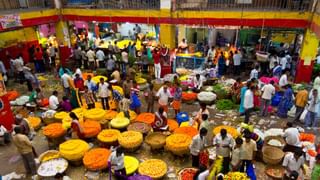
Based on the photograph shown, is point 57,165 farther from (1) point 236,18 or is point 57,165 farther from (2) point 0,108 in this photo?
(1) point 236,18

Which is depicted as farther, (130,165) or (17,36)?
(17,36)

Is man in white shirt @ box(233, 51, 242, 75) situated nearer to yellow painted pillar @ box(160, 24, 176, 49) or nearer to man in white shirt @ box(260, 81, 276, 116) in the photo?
yellow painted pillar @ box(160, 24, 176, 49)

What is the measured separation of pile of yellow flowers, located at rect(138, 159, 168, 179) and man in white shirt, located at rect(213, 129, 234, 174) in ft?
5.56

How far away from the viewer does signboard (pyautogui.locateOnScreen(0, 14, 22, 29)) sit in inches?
563

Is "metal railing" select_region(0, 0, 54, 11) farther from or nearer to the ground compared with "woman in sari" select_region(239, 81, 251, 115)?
farther from the ground

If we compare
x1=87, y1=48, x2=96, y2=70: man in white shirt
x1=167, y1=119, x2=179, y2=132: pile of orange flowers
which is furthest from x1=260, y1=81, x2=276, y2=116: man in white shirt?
x1=87, y1=48, x2=96, y2=70: man in white shirt

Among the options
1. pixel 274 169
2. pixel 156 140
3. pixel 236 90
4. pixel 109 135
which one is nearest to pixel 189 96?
pixel 236 90

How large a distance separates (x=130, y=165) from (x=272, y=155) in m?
4.20

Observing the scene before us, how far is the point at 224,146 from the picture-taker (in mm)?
7227

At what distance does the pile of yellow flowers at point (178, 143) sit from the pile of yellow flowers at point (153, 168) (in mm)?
557

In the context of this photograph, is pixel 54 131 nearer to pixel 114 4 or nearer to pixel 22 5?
pixel 114 4

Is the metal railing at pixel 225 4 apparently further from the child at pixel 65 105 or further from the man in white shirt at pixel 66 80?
the child at pixel 65 105

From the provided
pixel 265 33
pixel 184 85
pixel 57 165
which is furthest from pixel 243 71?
pixel 57 165

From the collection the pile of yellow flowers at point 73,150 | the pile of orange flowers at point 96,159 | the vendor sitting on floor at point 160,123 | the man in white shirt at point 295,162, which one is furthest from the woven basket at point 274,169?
the pile of yellow flowers at point 73,150
